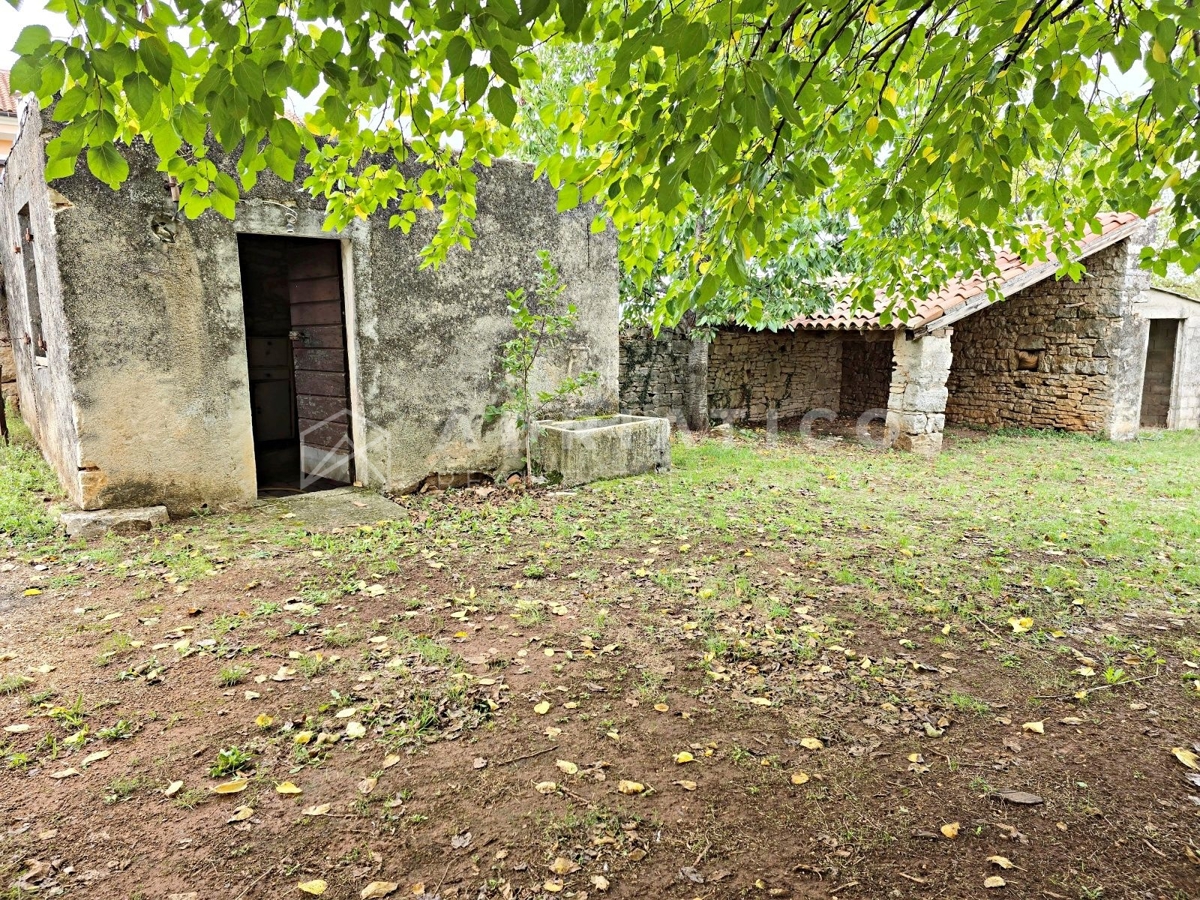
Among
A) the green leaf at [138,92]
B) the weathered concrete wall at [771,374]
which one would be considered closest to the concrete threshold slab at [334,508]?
the green leaf at [138,92]

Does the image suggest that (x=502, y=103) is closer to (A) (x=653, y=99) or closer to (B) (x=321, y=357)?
(A) (x=653, y=99)

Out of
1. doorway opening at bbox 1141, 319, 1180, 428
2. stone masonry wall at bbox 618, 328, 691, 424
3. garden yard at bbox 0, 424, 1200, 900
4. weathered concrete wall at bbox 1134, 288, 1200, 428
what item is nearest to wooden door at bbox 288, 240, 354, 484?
garden yard at bbox 0, 424, 1200, 900

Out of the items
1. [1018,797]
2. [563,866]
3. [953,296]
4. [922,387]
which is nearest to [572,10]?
[563,866]

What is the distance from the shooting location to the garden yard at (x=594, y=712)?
210 centimetres

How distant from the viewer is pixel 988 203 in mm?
2816

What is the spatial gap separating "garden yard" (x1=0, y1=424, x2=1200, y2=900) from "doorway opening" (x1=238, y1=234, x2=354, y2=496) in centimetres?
136

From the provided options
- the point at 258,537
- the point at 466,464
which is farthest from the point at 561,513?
the point at 258,537

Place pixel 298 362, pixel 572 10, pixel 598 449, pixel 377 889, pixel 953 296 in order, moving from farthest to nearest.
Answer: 1. pixel 953 296
2. pixel 598 449
3. pixel 298 362
4. pixel 377 889
5. pixel 572 10

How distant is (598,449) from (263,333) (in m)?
4.04

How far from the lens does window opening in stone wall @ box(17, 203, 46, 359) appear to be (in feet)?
19.3

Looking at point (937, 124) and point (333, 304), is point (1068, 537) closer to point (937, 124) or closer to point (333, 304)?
point (937, 124)

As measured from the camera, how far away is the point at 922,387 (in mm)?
9859

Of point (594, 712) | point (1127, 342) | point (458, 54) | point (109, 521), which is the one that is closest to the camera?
point (458, 54)

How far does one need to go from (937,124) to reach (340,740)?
11.2ft
